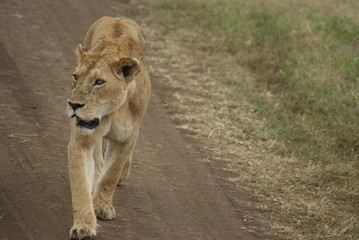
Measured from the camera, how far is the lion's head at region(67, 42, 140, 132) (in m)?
5.06

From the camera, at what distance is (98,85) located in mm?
5176

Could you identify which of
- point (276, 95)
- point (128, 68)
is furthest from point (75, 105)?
point (276, 95)

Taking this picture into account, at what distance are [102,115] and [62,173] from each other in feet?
4.32

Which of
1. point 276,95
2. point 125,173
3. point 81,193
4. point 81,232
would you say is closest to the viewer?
point 81,232

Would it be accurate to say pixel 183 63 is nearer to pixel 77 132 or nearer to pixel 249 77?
pixel 249 77

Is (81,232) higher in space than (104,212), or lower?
higher

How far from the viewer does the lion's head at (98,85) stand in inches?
199

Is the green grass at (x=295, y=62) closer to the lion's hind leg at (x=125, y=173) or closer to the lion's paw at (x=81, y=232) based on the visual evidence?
the lion's hind leg at (x=125, y=173)

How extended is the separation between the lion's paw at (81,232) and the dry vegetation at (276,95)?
1612 millimetres

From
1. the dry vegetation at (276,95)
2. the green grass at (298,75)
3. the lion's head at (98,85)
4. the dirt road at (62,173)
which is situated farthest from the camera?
the green grass at (298,75)

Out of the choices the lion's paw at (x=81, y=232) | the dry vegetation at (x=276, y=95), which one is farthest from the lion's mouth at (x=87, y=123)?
the dry vegetation at (x=276, y=95)

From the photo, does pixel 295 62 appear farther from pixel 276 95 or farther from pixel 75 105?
pixel 75 105

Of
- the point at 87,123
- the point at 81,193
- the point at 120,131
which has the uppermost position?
the point at 87,123

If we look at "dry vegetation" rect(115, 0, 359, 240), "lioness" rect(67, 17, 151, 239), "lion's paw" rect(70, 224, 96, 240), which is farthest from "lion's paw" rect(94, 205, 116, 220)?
"dry vegetation" rect(115, 0, 359, 240)
